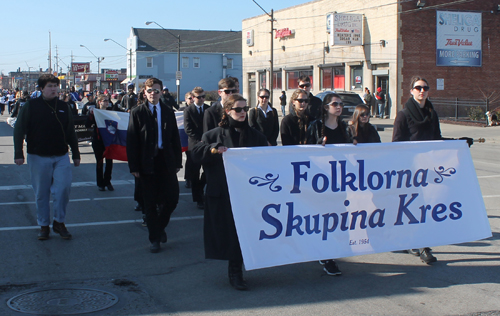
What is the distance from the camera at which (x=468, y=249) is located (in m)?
6.43

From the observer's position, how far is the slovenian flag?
33.4 feet

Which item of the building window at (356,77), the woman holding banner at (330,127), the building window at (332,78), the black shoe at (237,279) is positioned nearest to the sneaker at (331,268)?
the woman holding banner at (330,127)

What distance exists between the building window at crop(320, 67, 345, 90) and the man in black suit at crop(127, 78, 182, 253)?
32627 millimetres

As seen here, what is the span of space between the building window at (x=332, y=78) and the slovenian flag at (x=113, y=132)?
2904 centimetres

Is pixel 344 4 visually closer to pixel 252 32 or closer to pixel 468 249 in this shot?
pixel 252 32

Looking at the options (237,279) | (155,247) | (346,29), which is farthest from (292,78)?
(237,279)

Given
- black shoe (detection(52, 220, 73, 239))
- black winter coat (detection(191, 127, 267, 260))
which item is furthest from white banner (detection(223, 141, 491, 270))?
black shoe (detection(52, 220, 73, 239))

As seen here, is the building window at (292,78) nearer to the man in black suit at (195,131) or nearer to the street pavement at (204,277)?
the man in black suit at (195,131)

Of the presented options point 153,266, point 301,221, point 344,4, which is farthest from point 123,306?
point 344,4

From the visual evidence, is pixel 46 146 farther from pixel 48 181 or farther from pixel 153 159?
pixel 153 159

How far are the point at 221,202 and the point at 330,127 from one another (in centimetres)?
149

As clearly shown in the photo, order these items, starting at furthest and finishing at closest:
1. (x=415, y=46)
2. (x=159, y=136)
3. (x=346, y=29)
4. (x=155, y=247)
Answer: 1. (x=346, y=29)
2. (x=415, y=46)
3. (x=159, y=136)
4. (x=155, y=247)

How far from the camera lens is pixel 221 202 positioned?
5.13m

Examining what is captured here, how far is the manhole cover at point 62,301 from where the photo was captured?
453 centimetres
